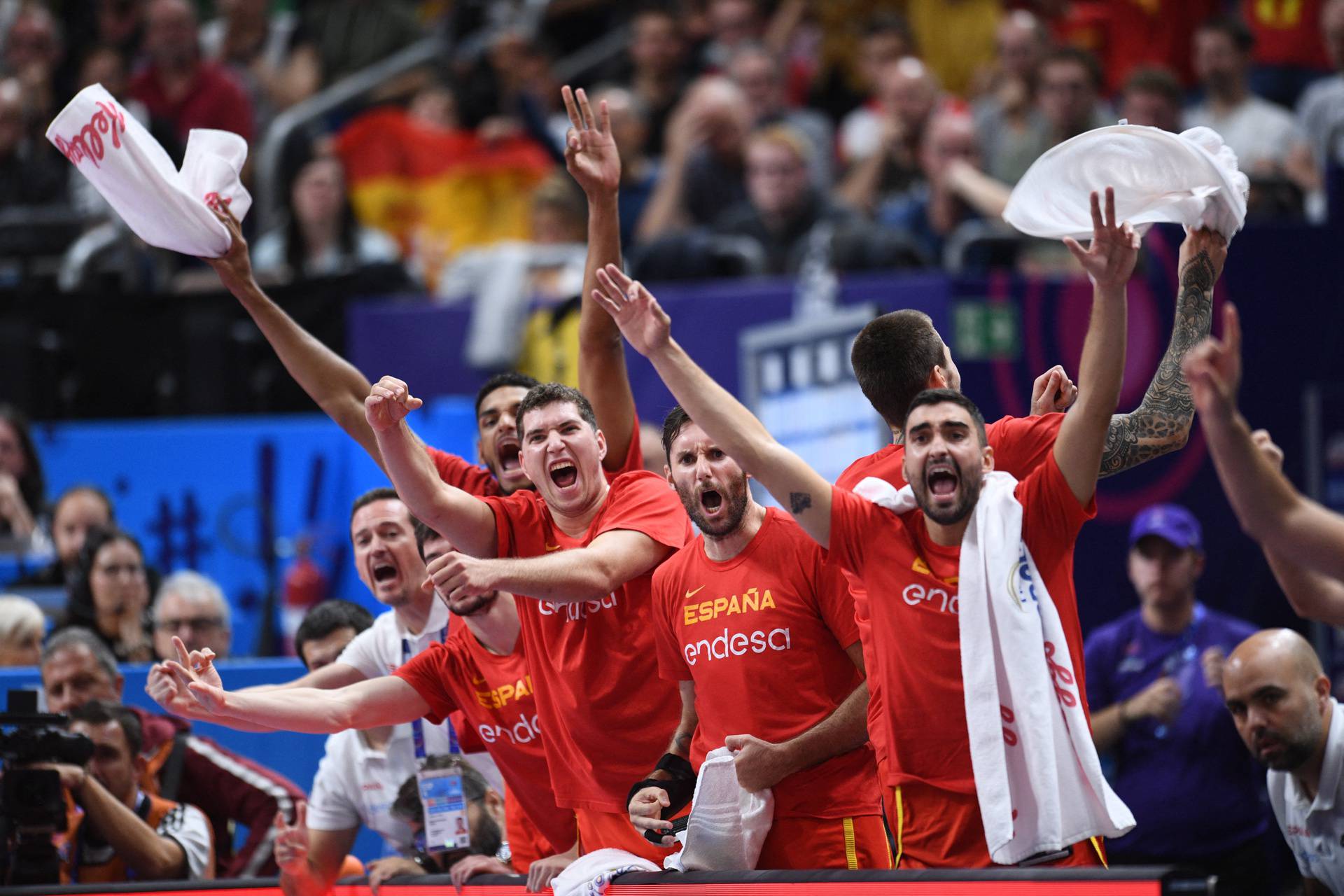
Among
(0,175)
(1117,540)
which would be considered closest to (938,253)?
(1117,540)

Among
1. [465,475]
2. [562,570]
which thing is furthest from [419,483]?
[465,475]

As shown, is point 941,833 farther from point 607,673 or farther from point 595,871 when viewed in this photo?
point 607,673

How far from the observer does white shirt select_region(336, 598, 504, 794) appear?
6.26 metres

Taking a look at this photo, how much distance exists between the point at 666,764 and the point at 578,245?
5.74m

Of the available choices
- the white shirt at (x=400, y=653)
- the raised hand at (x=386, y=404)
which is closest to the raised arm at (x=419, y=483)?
the raised hand at (x=386, y=404)

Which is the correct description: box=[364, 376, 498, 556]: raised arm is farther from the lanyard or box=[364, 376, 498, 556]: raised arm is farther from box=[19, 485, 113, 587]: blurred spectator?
box=[19, 485, 113, 587]: blurred spectator

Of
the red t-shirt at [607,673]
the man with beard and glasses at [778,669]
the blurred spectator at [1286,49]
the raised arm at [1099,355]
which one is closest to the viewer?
the raised arm at [1099,355]

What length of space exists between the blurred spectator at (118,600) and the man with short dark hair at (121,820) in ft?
4.37

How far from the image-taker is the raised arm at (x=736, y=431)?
4348 millimetres

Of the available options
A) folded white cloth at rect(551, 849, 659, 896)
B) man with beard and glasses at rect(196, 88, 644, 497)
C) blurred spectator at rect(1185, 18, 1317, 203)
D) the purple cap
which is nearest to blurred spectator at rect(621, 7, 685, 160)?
blurred spectator at rect(1185, 18, 1317, 203)

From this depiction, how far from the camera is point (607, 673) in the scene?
16.9ft

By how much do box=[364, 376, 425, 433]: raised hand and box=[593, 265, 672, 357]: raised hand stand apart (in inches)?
25.8

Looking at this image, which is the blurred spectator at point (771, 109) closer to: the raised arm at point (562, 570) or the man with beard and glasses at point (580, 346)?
the man with beard and glasses at point (580, 346)

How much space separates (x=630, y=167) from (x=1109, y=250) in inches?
288
